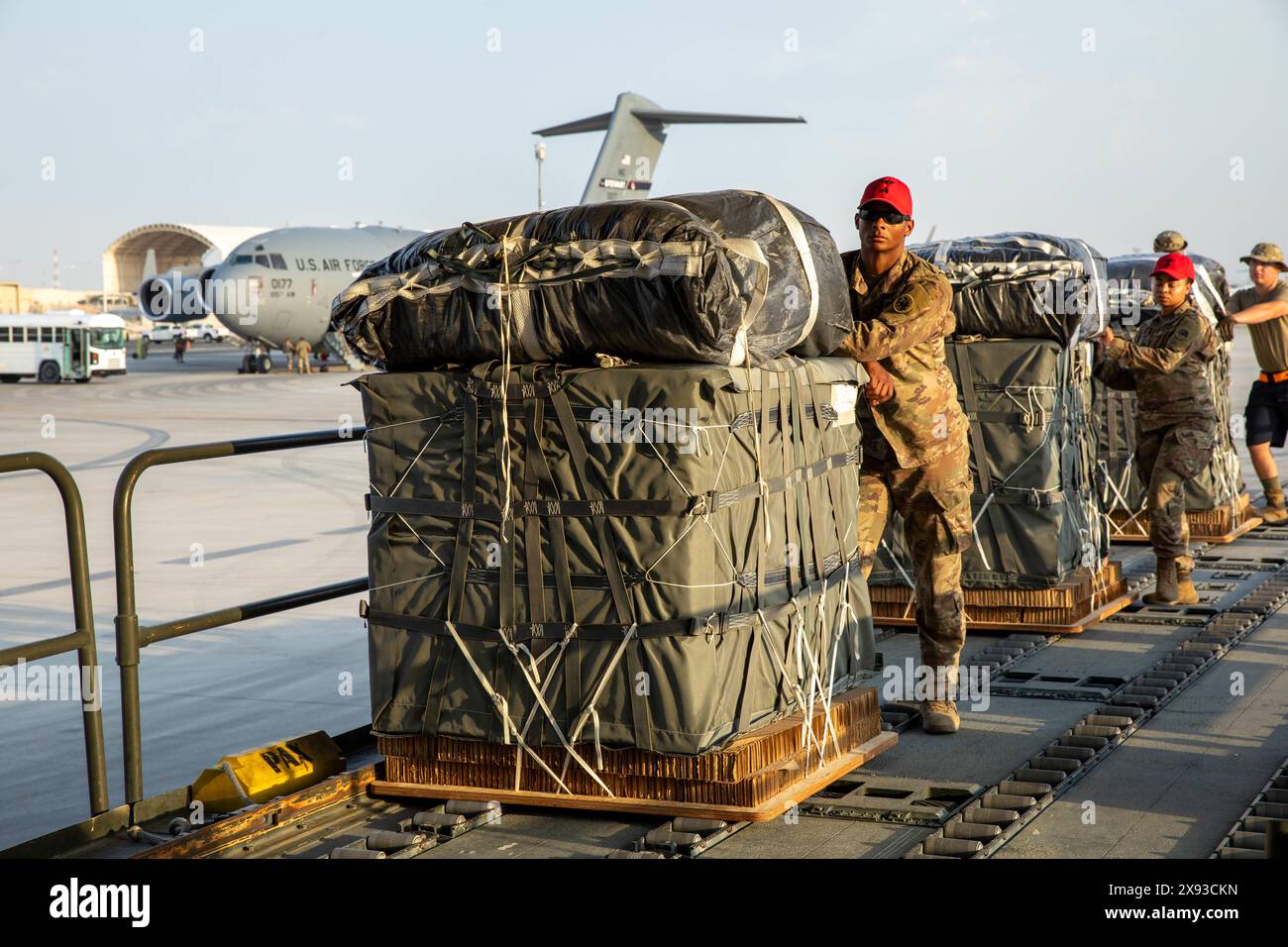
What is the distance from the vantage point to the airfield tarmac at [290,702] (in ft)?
14.3

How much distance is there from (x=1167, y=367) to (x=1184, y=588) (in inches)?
53.2

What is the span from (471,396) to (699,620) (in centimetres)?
104

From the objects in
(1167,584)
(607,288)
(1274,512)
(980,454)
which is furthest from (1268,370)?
(607,288)

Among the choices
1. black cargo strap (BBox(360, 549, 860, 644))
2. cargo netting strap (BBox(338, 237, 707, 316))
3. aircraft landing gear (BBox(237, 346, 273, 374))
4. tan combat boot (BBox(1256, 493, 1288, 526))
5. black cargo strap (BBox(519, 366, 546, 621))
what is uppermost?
aircraft landing gear (BBox(237, 346, 273, 374))

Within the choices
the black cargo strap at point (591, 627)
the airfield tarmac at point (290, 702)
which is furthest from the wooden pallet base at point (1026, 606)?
the black cargo strap at point (591, 627)

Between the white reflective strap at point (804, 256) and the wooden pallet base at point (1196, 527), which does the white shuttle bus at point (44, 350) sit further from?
the white reflective strap at point (804, 256)

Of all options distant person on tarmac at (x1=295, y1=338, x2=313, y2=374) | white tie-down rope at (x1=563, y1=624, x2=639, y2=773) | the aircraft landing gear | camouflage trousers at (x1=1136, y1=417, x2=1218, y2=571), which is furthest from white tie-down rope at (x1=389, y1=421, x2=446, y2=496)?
the aircraft landing gear

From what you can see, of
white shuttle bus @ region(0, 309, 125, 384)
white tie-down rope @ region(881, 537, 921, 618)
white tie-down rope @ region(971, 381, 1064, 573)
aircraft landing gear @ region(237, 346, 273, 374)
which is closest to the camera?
white tie-down rope @ region(971, 381, 1064, 573)

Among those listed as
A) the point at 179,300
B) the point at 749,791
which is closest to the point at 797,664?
the point at 749,791

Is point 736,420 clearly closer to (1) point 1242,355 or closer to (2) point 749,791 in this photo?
(2) point 749,791

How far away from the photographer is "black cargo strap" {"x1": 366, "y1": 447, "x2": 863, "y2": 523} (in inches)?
166

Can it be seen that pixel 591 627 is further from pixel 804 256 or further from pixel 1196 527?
pixel 1196 527

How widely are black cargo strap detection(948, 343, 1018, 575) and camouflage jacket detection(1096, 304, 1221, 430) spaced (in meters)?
0.96

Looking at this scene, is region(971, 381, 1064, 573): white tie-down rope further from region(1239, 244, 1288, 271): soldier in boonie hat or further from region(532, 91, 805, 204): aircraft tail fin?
region(532, 91, 805, 204): aircraft tail fin
